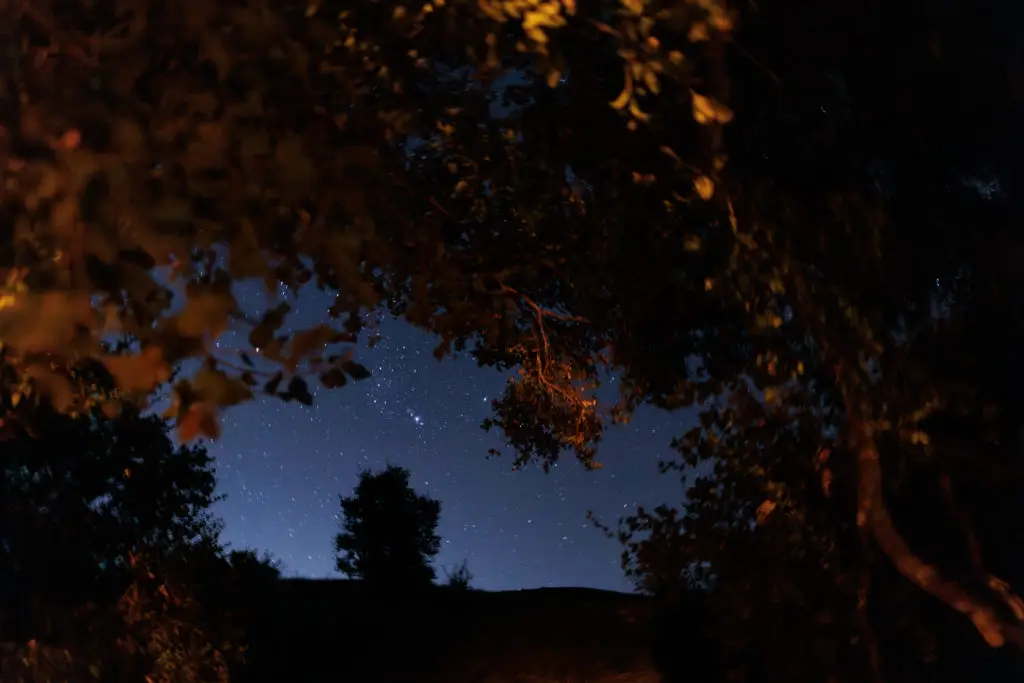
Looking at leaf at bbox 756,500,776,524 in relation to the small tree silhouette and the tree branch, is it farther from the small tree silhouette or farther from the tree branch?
Result: the small tree silhouette

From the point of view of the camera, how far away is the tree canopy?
9.70 ft

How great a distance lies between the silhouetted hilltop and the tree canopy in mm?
4539

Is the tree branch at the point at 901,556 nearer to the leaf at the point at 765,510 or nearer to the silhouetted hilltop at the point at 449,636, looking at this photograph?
the leaf at the point at 765,510

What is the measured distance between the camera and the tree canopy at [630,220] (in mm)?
2955

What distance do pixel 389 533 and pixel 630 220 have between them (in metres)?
12.8

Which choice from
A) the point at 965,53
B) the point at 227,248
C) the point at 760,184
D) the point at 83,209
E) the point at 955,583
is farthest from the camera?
the point at 965,53

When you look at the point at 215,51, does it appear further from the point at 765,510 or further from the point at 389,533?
the point at 389,533

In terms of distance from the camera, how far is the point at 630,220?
19.4 ft

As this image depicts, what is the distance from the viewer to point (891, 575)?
5.84m

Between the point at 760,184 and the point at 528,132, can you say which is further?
the point at 528,132

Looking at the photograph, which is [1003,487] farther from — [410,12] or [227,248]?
[227,248]

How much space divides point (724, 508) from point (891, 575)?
4.62 feet

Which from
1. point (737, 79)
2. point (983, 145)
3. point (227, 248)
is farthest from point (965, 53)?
point (227, 248)

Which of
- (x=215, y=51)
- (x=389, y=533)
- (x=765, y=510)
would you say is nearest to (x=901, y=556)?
(x=765, y=510)
